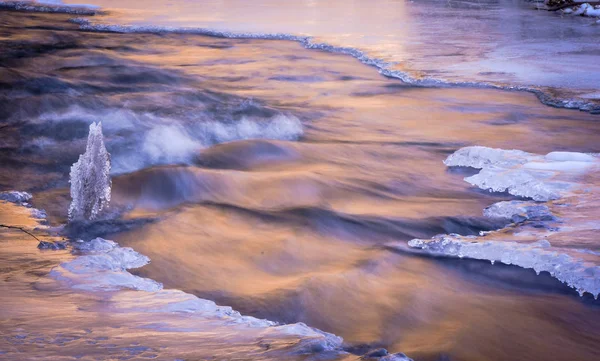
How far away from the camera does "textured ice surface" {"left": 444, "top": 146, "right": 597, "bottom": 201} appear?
3928 mm

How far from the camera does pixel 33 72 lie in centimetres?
737

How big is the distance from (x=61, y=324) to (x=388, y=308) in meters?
1.24

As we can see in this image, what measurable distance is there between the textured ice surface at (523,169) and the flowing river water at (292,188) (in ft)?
→ 0.42

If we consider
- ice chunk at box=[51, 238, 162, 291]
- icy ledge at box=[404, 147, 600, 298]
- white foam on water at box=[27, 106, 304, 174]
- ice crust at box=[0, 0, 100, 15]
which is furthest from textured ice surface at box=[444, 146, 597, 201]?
ice crust at box=[0, 0, 100, 15]

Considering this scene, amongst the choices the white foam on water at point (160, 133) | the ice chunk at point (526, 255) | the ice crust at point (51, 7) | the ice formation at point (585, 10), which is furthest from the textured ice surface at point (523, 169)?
the ice crust at point (51, 7)

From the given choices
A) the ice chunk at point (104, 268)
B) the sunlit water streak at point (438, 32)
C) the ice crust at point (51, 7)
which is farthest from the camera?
the ice crust at point (51, 7)

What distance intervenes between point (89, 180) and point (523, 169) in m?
2.64

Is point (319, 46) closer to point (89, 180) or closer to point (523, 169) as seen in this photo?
point (523, 169)

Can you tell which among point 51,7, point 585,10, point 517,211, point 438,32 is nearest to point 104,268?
point 517,211

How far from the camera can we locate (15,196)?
3910 millimetres

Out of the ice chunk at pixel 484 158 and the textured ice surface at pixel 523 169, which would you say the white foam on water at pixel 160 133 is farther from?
the textured ice surface at pixel 523 169

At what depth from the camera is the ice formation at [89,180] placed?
3.46 meters

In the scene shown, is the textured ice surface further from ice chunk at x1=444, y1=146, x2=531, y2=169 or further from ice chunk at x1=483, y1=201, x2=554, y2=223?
ice chunk at x1=483, y1=201, x2=554, y2=223

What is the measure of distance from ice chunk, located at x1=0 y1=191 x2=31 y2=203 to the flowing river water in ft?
0.20
